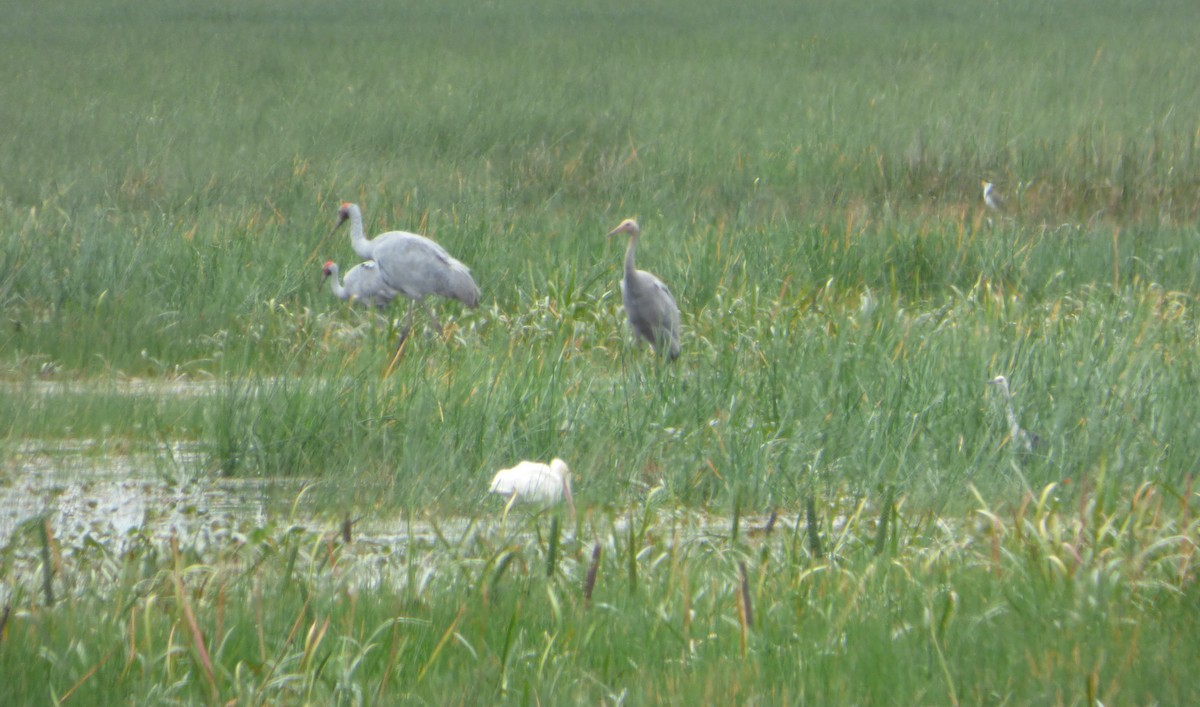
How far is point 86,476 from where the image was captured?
5.43 m

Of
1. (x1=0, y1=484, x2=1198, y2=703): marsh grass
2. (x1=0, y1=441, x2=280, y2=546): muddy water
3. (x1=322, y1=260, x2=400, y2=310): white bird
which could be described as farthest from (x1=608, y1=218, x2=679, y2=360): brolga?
(x1=0, y1=484, x2=1198, y2=703): marsh grass

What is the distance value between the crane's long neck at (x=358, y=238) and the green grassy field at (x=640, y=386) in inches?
14.7

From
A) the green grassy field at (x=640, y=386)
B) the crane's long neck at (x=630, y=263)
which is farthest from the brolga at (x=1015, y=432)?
the crane's long neck at (x=630, y=263)

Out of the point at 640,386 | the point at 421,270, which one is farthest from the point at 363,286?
the point at 640,386

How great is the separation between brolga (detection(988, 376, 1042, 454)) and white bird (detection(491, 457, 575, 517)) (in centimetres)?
166

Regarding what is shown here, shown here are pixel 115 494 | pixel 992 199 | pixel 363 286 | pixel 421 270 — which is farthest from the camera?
pixel 992 199

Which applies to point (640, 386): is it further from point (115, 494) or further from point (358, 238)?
point (358, 238)

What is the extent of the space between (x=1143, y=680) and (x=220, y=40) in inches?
949

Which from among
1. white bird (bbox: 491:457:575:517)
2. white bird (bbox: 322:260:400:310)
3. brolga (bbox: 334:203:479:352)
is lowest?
white bird (bbox: 322:260:400:310)

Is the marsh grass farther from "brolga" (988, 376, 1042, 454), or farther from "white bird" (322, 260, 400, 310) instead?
"white bird" (322, 260, 400, 310)

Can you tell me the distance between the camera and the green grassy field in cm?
330

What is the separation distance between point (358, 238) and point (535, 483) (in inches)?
191

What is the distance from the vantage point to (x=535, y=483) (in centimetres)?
461

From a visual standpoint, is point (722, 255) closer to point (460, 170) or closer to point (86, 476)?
point (86, 476)
